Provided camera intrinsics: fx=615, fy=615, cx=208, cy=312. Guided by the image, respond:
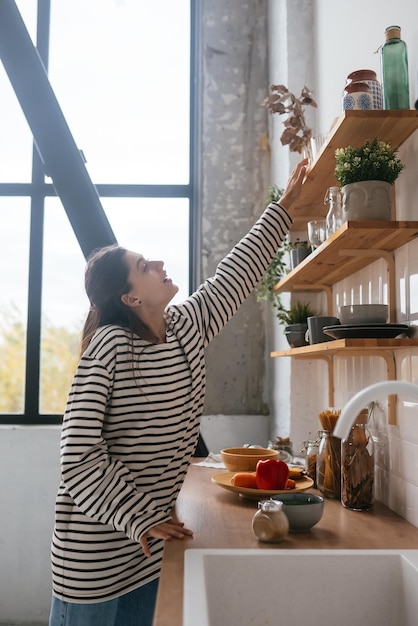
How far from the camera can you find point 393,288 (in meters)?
1.56

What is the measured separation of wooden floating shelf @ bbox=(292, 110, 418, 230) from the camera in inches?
54.6

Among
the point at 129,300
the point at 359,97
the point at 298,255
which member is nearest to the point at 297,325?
the point at 298,255

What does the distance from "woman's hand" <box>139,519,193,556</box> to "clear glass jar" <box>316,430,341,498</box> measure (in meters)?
0.55

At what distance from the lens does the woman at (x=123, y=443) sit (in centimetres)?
132

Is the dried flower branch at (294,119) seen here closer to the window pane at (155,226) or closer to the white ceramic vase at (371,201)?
the white ceramic vase at (371,201)

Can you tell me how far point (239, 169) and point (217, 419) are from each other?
130cm

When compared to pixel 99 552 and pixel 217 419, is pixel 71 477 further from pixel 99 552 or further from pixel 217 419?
pixel 217 419

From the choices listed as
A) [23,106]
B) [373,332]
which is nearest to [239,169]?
[23,106]

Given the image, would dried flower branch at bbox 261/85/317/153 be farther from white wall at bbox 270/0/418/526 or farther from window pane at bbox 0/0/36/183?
window pane at bbox 0/0/36/183

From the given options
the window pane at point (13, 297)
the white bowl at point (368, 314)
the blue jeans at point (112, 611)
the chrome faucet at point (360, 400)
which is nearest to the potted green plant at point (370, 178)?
the white bowl at point (368, 314)

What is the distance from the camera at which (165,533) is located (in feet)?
4.24

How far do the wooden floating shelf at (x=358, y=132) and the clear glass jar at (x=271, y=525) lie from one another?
886mm

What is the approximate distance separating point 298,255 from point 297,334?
281 mm

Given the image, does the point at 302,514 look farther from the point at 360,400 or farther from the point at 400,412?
the point at 360,400
